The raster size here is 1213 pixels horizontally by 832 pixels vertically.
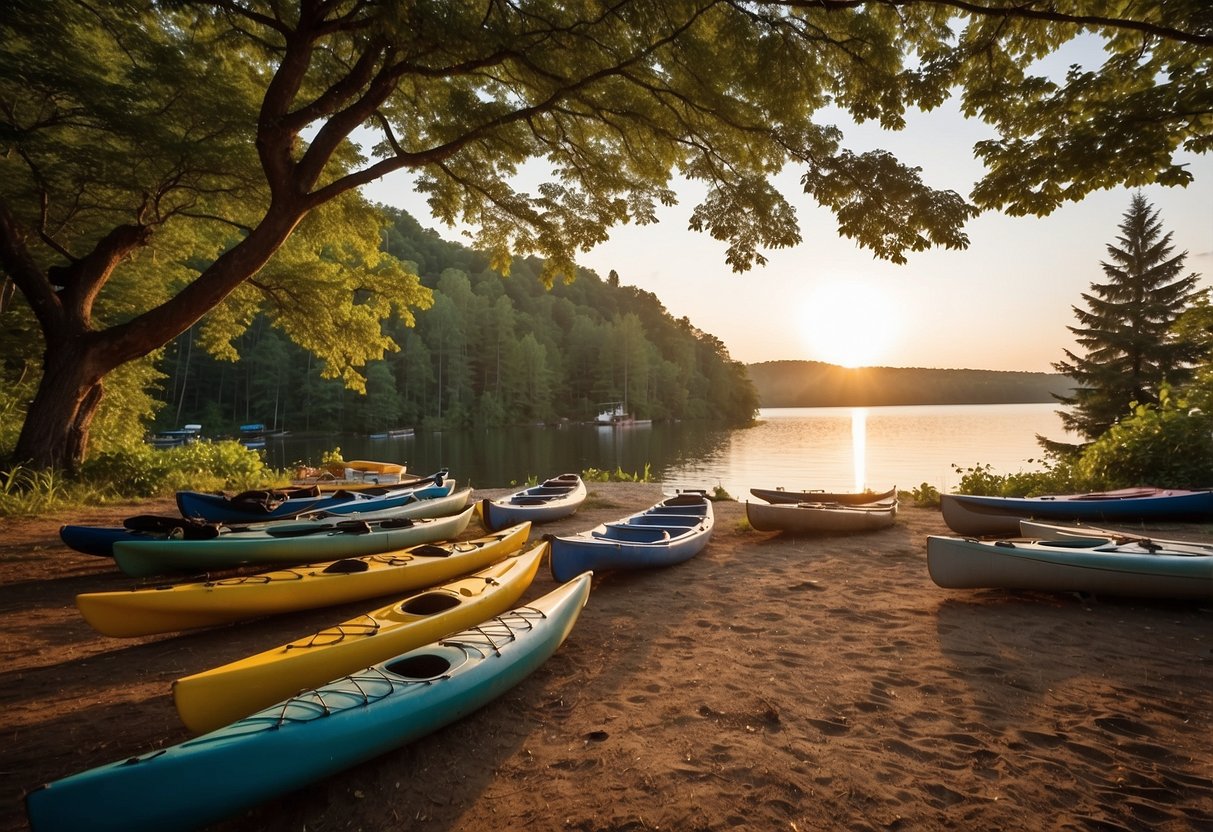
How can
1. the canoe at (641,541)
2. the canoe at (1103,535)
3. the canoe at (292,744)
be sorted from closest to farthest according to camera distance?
the canoe at (292,744) → the canoe at (1103,535) → the canoe at (641,541)

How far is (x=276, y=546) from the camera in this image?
19.5ft

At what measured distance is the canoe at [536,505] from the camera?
27.9ft

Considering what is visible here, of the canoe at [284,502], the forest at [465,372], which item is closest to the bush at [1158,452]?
the canoe at [284,502]

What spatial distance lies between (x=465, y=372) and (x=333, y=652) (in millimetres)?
61462

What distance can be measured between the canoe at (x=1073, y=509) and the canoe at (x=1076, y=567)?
2.74 meters

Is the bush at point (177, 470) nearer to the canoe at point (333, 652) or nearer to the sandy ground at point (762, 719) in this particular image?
the sandy ground at point (762, 719)

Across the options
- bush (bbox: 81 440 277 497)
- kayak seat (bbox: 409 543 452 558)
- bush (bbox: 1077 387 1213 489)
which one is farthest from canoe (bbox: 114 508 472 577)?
bush (bbox: 1077 387 1213 489)

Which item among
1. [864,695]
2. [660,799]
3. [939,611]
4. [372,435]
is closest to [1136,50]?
[939,611]

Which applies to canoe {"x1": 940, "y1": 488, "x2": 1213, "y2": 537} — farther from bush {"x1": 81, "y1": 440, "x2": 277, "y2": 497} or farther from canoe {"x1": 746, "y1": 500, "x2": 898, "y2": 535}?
bush {"x1": 81, "y1": 440, "x2": 277, "y2": 497}

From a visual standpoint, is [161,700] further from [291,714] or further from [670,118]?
[670,118]

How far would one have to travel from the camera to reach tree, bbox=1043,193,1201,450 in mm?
17047

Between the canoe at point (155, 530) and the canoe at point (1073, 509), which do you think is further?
the canoe at point (1073, 509)

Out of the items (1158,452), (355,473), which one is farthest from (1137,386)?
(355,473)

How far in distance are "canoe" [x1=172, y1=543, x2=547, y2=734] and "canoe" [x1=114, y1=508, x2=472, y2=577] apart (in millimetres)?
2228
